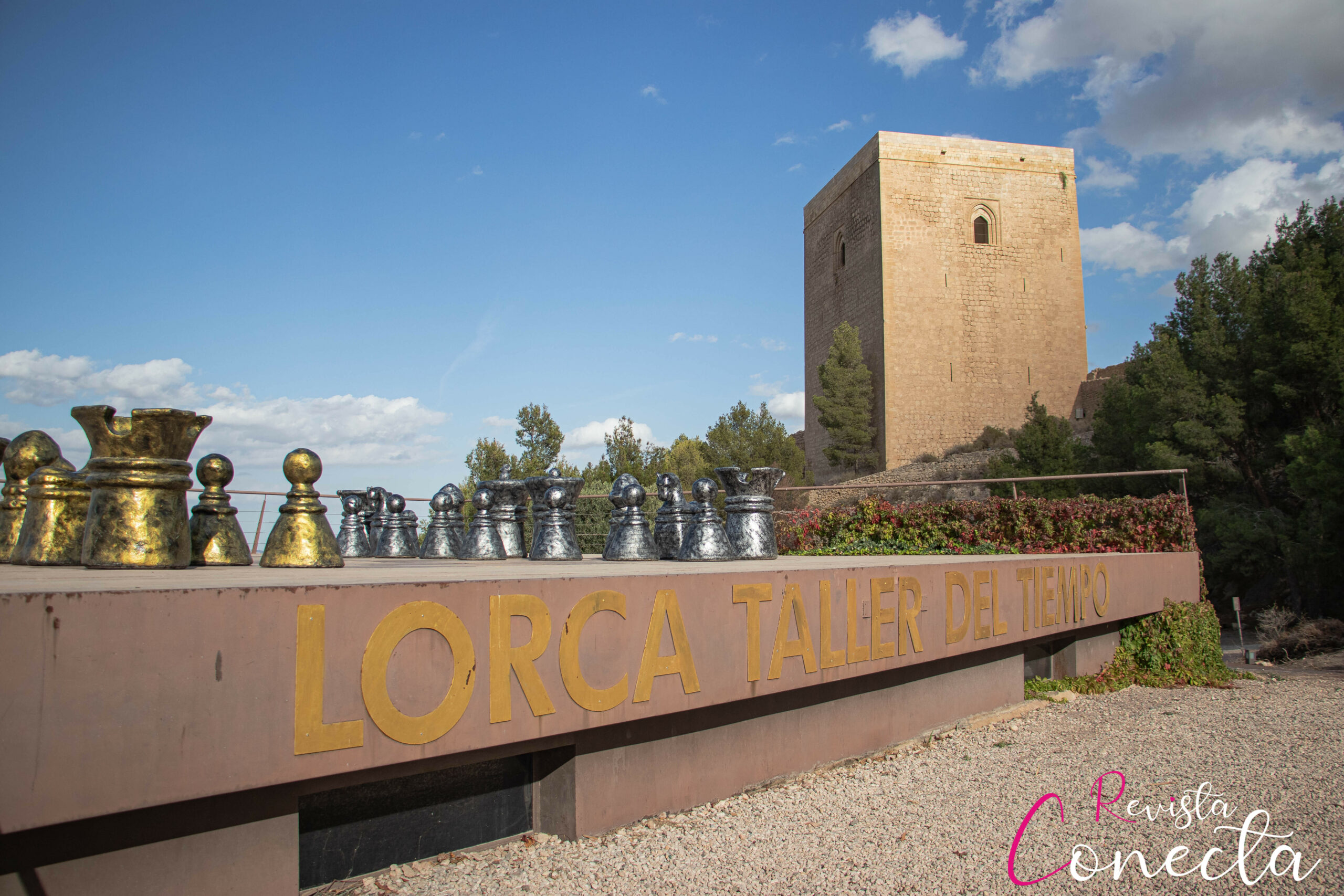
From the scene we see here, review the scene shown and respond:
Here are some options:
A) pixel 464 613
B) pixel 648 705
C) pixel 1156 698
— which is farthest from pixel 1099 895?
pixel 1156 698

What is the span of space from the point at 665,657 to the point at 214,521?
1657mm

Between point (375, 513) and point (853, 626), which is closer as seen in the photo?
point (853, 626)

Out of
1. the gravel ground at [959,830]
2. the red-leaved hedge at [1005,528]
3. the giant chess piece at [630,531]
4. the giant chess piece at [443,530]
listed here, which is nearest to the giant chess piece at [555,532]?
the giant chess piece at [630,531]

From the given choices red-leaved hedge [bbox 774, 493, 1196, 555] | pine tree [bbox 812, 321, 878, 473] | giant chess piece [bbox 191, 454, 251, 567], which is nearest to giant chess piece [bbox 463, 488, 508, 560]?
giant chess piece [bbox 191, 454, 251, 567]

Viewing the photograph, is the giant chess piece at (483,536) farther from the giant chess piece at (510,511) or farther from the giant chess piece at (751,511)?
the giant chess piece at (751,511)

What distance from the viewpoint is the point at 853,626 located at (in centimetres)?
335

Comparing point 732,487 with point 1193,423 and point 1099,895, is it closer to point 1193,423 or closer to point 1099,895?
point 1099,895

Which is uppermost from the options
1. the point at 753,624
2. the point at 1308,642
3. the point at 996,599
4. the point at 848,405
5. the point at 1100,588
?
the point at 848,405

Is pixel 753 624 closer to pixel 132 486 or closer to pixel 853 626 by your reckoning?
pixel 853 626

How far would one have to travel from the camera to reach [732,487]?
4.23 metres

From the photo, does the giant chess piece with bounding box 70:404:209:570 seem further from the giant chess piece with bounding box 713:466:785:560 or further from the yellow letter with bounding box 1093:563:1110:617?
the yellow letter with bounding box 1093:563:1110:617

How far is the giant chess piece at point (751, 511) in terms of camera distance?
13.4 feet

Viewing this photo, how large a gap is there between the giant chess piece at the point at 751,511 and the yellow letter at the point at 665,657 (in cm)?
141

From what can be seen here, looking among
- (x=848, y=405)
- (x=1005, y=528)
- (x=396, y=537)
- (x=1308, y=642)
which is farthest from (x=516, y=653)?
(x=848, y=405)
